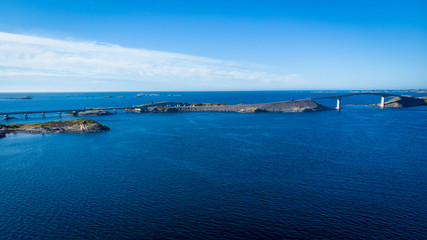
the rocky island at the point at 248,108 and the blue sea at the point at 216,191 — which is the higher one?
the rocky island at the point at 248,108

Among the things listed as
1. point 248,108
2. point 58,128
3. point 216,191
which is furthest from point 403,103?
point 58,128

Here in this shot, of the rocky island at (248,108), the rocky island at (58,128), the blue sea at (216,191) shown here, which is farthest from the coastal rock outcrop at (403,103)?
the rocky island at (58,128)

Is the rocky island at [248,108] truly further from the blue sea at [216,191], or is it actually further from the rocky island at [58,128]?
the blue sea at [216,191]

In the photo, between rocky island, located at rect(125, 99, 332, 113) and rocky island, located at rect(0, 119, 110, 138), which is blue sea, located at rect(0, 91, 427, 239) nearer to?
rocky island, located at rect(0, 119, 110, 138)

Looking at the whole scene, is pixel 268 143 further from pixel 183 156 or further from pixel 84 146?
pixel 84 146

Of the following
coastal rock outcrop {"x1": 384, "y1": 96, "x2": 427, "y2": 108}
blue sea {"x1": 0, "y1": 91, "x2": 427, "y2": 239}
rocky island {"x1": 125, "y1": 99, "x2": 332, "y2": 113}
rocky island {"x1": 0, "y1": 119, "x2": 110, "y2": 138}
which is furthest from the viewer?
coastal rock outcrop {"x1": 384, "y1": 96, "x2": 427, "y2": 108}

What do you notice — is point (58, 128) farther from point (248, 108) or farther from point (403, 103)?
point (403, 103)

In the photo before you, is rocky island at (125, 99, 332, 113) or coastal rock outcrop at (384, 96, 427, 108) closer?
rocky island at (125, 99, 332, 113)

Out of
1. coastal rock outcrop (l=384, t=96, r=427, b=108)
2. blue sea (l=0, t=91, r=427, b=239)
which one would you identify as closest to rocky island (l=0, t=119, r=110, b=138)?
blue sea (l=0, t=91, r=427, b=239)
